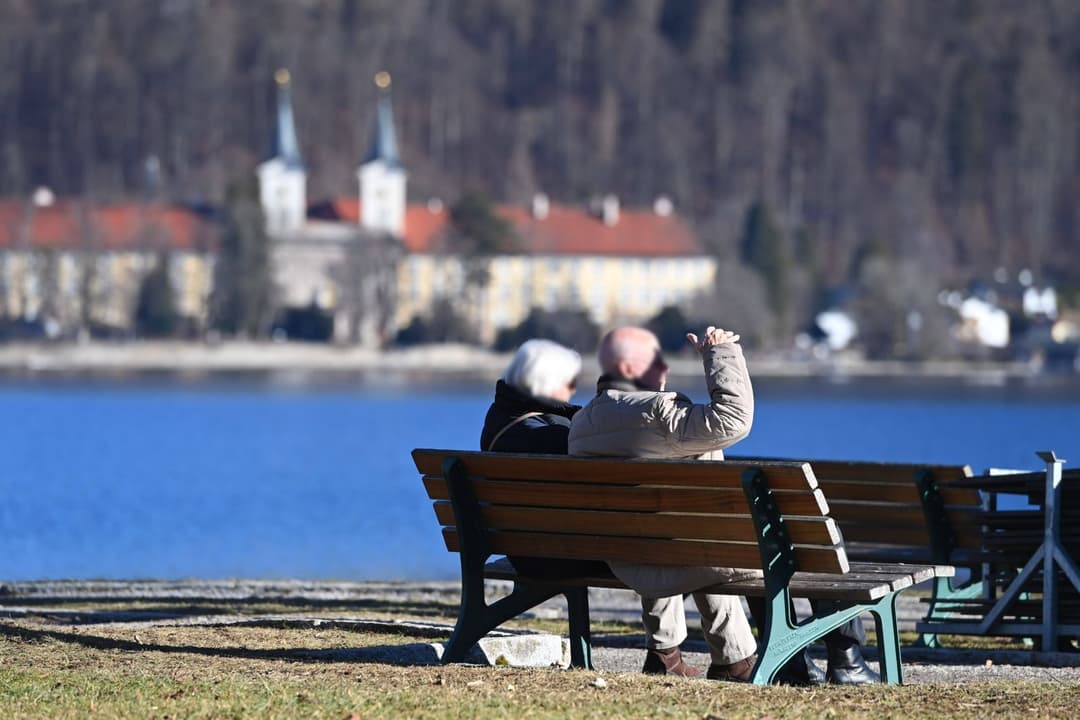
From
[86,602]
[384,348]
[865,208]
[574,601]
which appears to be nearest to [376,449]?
[86,602]

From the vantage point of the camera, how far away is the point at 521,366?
6305mm

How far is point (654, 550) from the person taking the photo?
20.2ft

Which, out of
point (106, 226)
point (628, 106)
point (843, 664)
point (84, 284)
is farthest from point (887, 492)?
point (628, 106)

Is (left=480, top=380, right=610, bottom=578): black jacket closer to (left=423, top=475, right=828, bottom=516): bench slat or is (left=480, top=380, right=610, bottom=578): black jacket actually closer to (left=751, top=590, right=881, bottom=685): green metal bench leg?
(left=423, top=475, right=828, bottom=516): bench slat

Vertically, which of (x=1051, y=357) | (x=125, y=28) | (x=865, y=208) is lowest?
(x=1051, y=357)

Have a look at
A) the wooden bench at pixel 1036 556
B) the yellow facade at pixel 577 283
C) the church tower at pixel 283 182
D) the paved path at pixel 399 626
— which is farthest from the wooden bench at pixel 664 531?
the church tower at pixel 283 182

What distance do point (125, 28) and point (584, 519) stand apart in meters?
150

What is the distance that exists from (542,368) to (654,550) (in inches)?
25.5

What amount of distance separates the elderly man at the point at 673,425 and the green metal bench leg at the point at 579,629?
371 mm

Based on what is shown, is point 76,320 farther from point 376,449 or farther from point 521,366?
point 521,366

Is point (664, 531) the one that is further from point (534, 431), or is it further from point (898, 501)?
point (898, 501)

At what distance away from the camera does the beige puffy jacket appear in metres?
5.76

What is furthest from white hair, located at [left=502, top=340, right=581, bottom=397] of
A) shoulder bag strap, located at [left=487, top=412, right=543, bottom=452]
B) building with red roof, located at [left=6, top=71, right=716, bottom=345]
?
building with red roof, located at [left=6, top=71, right=716, bottom=345]

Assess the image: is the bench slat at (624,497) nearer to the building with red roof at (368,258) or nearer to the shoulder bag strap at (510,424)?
the shoulder bag strap at (510,424)
